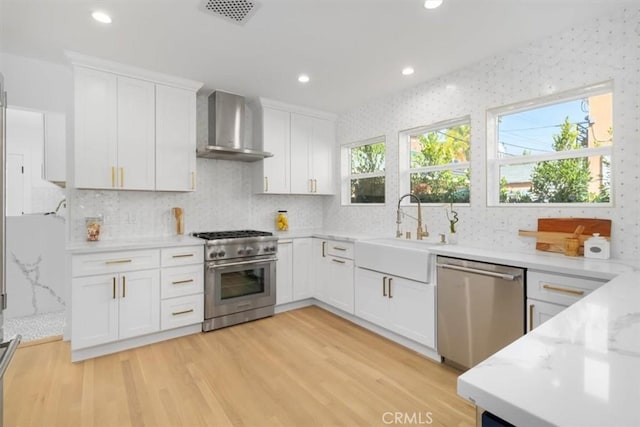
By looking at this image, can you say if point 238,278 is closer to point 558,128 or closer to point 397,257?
point 397,257

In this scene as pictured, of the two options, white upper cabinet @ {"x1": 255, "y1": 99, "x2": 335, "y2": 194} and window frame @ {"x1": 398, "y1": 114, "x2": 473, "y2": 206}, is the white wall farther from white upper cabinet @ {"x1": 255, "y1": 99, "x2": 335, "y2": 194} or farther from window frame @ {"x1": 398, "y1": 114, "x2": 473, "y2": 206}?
white upper cabinet @ {"x1": 255, "y1": 99, "x2": 335, "y2": 194}

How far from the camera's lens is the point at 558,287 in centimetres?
191

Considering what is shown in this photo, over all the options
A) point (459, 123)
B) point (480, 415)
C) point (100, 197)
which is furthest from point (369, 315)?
point (100, 197)

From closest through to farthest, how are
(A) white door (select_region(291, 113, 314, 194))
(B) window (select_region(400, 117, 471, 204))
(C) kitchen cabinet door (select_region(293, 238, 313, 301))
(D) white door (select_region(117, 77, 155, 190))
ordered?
(D) white door (select_region(117, 77, 155, 190)) → (B) window (select_region(400, 117, 471, 204)) → (C) kitchen cabinet door (select_region(293, 238, 313, 301)) → (A) white door (select_region(291, 113, 314, 194))

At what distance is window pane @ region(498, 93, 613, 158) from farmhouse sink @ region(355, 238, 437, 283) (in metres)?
1.14

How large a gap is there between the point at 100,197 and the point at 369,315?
294 centimetres

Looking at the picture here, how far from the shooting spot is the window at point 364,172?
13.1 ft

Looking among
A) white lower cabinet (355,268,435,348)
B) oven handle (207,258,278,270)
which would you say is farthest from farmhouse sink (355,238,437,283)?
oven handle (207,258,278,270)

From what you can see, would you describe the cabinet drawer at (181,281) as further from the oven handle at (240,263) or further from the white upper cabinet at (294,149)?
the white upper cabinet at (294,149)

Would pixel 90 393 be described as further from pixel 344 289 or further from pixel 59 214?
pixel 59 214

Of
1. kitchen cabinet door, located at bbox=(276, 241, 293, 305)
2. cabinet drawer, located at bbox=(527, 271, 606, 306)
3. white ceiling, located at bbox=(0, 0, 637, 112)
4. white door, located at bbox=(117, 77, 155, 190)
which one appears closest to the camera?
cabinet drawer, located at bbox=(527, 271, 606, 306)

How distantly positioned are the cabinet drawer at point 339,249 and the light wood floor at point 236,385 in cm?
87

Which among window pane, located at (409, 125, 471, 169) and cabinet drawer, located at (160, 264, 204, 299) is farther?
window pane, located at (409, 125, 471, 169)

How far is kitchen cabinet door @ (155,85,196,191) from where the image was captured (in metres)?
3.14
